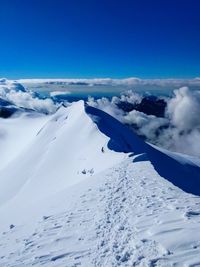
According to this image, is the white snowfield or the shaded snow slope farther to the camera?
the shaded snow slope

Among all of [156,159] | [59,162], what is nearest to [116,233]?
[59,162]

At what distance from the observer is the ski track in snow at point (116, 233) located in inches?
423

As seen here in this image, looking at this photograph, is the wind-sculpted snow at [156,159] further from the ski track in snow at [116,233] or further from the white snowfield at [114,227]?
the ski track in snow at [116,233]

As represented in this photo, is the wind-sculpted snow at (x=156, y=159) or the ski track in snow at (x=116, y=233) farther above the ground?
the ski track in snow at (x=116, y=233)

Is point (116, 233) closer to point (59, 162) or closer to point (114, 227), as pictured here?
point (114, 227)

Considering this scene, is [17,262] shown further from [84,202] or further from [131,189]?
[131,189]

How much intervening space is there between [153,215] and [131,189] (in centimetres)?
499

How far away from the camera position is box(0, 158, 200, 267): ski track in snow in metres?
10.7

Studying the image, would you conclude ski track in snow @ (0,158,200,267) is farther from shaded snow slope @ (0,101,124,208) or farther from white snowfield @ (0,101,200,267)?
shaded snow slope @ (0,101,124,208)

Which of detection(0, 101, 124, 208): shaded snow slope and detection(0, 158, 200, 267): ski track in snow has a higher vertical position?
detection(0, 158, 200, 267): ski track in snow

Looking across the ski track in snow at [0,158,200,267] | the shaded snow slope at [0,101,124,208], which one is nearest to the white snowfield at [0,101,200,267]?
the ski track in snow at [0,158,200,267]

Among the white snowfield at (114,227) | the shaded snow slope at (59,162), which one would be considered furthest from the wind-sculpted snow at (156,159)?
the white snowfield at (114,227)

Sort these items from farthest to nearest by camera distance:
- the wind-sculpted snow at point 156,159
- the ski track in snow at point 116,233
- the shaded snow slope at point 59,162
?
1. the wind-sculpted snow at point 156,159
2. the shaded snow slope at point 59,162
3. the ski track in snow at point 116,233

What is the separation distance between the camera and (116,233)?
42.0ft
